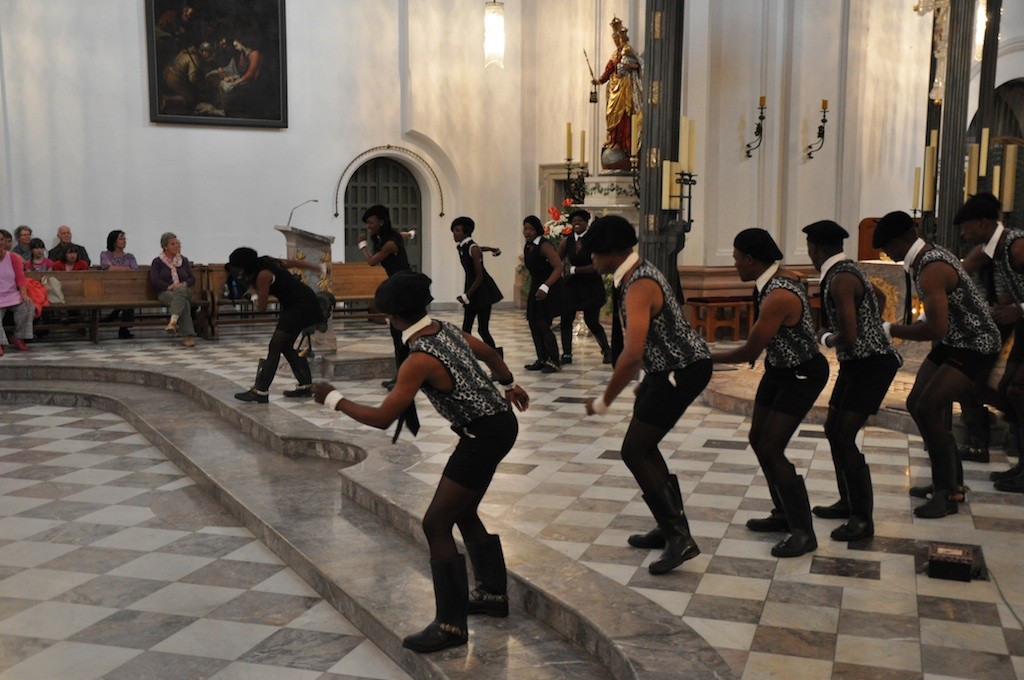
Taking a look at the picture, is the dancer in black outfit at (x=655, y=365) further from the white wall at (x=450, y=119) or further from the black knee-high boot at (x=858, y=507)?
the white wall at (x=450, y=119)

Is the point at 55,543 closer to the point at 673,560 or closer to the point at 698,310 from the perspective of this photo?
the point at 673,560

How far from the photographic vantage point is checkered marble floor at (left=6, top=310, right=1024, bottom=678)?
3.72m

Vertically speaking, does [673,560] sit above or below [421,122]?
below

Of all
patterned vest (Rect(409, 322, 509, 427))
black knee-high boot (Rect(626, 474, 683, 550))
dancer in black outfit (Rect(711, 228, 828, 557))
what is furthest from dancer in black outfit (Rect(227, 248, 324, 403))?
patterned vest (Rect(409, 322, 509, 427))

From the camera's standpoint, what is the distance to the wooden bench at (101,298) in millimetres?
13125

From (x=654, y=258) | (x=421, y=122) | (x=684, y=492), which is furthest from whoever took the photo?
(x=421, y=122)

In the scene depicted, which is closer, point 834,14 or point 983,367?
point 983,367

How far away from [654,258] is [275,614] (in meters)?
5.74

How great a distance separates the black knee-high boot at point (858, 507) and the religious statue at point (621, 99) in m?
9.97

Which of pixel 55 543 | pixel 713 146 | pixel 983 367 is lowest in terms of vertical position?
pixel 55 543

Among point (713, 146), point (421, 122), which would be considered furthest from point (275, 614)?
point (421, 122)

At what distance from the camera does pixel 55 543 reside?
550 cm

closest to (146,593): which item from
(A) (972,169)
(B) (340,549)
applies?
(B) (340,549)

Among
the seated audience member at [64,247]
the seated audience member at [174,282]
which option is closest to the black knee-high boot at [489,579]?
the seated audience member at [174,282]
